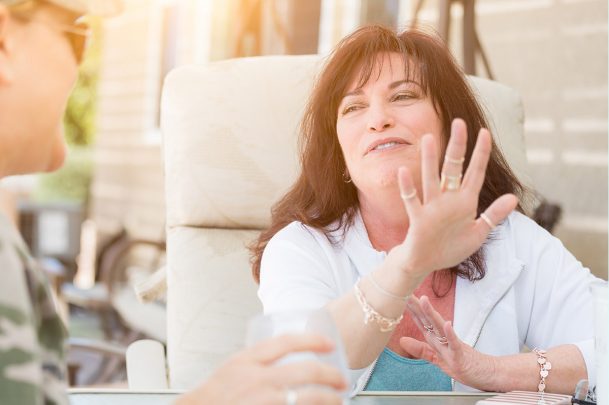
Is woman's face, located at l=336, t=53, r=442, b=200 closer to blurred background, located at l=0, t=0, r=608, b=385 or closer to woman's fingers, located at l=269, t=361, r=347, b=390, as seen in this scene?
blurred background, located at l=0, t=0, r=608, b=385

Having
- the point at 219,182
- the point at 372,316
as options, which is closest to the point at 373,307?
the point at 372,316

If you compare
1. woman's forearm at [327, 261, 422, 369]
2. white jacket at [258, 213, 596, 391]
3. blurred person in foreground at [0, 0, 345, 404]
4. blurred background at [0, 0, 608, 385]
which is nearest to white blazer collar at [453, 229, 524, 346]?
white jacket at [258, 213, 596, 391]

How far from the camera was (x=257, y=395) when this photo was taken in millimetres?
715

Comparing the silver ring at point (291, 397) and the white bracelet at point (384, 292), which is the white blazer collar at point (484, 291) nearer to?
the white bracelet at point (384, 292)

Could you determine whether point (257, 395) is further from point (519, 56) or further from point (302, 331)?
point (519, 56)

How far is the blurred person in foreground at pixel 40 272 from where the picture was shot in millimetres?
610

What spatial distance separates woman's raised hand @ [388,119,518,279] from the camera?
1.14 meters

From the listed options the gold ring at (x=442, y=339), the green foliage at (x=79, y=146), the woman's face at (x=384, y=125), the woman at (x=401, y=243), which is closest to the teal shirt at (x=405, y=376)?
the woman at (x=401, y=243)

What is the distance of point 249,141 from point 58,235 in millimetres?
6638

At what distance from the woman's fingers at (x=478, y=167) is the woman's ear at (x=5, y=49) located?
2.13 feet

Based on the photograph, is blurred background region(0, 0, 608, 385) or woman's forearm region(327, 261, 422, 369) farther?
blurred background region(0, 0, 608, 385)

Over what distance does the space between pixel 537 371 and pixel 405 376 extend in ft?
0.86

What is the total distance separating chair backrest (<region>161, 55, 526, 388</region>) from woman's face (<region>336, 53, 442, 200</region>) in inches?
14.0

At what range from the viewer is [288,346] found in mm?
727
